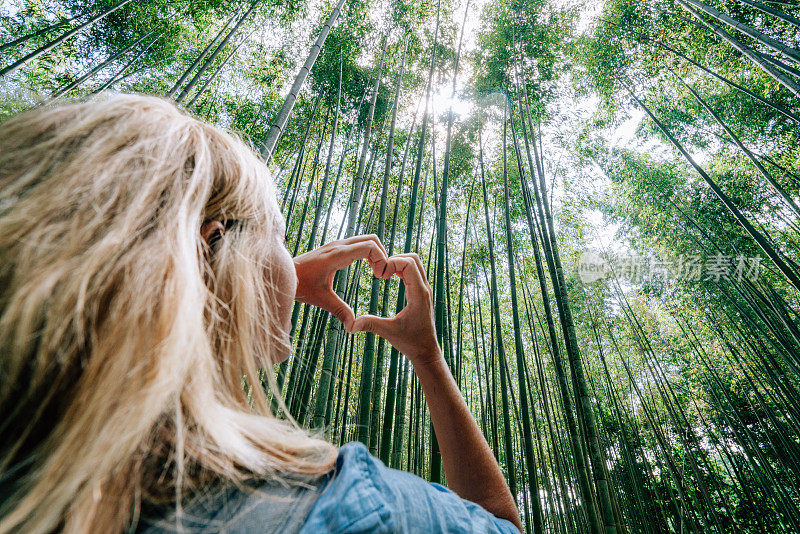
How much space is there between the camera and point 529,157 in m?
3.20

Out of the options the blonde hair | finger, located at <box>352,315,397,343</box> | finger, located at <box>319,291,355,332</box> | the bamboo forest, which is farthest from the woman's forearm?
the bamboo forest

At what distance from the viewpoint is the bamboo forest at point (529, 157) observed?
3881 mm

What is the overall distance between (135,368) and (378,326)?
0.70 metres

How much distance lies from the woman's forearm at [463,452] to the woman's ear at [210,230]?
60cm

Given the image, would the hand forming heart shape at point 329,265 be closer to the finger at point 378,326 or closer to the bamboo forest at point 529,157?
the finger at point 378,326


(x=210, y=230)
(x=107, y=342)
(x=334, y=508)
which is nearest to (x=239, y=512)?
(x=334, y=508)

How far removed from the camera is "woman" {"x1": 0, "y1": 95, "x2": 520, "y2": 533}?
0.95 ft

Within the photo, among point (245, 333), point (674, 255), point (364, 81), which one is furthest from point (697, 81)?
point (245, 333)

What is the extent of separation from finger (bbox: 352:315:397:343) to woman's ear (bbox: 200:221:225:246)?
0.55 metres

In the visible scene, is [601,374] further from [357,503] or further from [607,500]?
[357,503]

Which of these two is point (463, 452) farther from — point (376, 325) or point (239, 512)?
point (239, 512)

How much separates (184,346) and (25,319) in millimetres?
126

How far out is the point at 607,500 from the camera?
2066mm

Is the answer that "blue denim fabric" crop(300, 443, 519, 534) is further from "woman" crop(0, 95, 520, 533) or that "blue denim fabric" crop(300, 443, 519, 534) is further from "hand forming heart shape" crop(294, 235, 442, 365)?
"hand forming heart shape" crop(294, 235, 442, 365)
